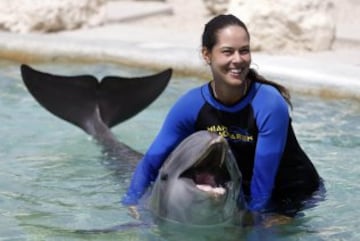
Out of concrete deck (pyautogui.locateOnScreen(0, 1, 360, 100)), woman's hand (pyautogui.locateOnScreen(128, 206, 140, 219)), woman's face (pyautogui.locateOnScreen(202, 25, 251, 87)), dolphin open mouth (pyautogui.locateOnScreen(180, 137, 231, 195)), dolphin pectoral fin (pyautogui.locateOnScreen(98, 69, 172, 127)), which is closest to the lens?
dolphin open mouth (pyautogui.locateOnScreen(180, 137, 231, 195))

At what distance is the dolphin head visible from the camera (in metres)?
3.64

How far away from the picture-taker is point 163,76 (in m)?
5.45

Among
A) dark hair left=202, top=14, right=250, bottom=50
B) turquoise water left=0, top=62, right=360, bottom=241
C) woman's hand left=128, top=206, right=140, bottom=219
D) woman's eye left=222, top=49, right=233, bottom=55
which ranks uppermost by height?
dark hair left=202, top=14, right=250, bottom=50

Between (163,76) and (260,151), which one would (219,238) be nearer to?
(260,151)

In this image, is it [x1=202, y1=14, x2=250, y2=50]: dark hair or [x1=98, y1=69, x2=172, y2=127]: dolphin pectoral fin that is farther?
[x1=98, y1=69, x2=172, y2=127]: dolphin pectoral fin

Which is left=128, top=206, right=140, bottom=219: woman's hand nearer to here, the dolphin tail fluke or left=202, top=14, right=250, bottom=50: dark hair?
left=202, top=14, right=250, bottom=50: dark hair

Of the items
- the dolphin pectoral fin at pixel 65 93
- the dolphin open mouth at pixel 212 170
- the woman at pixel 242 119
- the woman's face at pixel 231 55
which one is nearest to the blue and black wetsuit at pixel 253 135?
the woman at pixel 242 119

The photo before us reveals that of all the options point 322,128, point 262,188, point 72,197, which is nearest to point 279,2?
point 322,128

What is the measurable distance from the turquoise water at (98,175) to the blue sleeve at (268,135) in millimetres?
239

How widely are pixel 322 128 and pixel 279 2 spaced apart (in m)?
2.49

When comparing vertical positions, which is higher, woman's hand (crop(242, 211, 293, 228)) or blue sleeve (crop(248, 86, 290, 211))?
blue sleeve (crop(248, 86, 290, 211))

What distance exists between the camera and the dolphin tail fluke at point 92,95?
5.54 meters

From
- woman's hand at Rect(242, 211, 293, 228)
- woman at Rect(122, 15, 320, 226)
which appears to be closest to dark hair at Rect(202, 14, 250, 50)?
woman at Rect(122, 15, 320, 226)

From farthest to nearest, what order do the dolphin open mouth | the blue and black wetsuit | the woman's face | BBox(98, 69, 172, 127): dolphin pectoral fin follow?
BBox(98, 69, 172, 127): dolphin pectoral fin
the blue and black wetsuit
the woman's face
the dolphin open mouth
